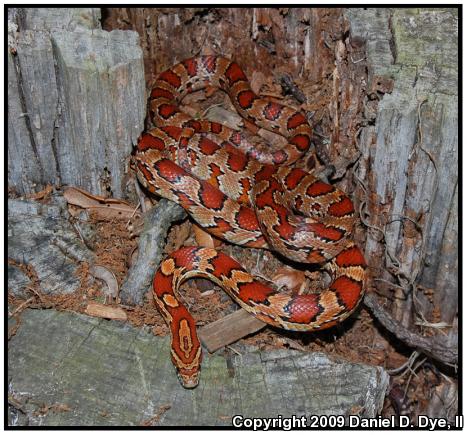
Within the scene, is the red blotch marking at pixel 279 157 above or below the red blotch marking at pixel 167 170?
below

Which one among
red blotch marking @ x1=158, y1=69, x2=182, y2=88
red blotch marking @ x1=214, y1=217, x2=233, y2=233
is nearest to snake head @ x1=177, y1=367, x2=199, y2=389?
red blotch marking @ x1=214, y1=217, x2=233, y2=233

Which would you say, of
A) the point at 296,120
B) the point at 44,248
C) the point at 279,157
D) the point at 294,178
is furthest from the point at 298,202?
the point at 44,248

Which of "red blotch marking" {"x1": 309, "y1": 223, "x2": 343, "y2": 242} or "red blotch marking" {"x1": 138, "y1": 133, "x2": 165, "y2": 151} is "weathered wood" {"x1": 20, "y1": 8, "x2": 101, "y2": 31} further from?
"red blotch marking" {"x1": 309, "y1": 223, "x2": 343, "y2": 242}

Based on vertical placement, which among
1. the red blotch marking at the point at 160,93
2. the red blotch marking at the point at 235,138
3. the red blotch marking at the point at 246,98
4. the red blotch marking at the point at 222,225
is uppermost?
the red blotch marking at the point at 160,93

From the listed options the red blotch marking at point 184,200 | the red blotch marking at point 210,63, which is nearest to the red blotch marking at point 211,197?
the red blotch marking at point 184,200

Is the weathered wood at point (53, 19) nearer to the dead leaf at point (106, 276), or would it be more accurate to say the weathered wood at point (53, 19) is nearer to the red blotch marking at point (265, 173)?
the dead leaf at point (106, 276)

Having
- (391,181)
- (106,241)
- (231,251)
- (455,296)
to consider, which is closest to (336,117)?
(391,181)
